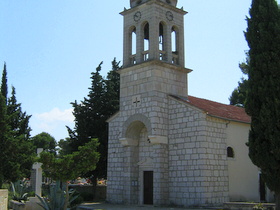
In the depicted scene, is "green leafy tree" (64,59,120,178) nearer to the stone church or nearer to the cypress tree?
the stone church

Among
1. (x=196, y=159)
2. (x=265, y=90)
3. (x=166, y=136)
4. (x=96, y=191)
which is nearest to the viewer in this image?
(x=265, y=90)

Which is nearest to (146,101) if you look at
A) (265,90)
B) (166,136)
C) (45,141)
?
(166,136)

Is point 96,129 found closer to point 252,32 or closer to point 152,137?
point 152,137

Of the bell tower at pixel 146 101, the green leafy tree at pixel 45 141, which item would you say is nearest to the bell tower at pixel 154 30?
the bell tower at pixel 146 101

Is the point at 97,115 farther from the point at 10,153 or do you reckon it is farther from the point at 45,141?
the point at 45,141

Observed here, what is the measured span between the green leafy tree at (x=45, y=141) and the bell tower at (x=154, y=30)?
58655 millimetres

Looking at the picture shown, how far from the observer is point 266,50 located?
16406mm

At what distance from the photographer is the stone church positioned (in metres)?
20.2

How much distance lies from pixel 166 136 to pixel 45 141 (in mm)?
66343

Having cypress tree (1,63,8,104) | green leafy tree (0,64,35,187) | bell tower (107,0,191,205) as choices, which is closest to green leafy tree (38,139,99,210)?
bell tower (107,0,191,205)

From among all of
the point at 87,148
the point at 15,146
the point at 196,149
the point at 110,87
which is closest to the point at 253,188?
the point at 196,149

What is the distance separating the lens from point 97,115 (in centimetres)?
3086

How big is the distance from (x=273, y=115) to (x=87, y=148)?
27.8 feet

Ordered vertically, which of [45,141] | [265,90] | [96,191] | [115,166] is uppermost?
[45,141]
